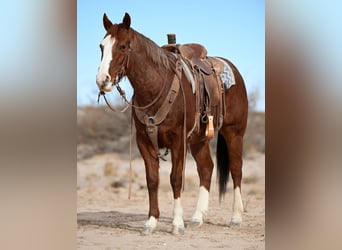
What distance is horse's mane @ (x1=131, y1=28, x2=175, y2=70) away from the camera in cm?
321

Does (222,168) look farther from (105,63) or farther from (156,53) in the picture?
(105,63)

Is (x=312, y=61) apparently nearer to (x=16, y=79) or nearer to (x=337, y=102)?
(x=337, y=102)

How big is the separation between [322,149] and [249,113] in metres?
0.45

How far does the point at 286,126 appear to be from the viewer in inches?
129

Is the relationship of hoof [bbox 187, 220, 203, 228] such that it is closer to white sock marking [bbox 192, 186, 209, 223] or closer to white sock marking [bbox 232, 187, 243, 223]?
white sock marking [bbox 192, 186, 209, 223]

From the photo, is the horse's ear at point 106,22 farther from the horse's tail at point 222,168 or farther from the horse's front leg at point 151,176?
the horse's tail at point 222,168

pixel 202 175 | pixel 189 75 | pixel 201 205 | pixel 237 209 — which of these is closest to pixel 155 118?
pixel 189 75

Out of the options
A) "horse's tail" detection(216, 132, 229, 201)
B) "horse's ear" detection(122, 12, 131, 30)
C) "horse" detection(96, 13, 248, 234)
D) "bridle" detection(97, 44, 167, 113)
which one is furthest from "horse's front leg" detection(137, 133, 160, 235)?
"horse's ear" detection(122, 12, 131, 30)

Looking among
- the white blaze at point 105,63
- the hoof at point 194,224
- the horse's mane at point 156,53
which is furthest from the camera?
the hoof at point 194,224

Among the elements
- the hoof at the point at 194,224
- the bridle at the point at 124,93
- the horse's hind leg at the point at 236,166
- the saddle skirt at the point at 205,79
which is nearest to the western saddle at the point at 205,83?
the saddle skirt at the point at 205,79

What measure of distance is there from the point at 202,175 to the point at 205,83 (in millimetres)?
497

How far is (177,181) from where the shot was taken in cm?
330

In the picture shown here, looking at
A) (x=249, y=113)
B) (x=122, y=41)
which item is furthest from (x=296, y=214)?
(x=122, y=41)

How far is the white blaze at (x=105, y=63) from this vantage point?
3.08 m
